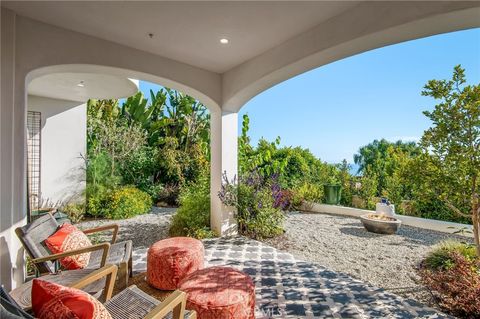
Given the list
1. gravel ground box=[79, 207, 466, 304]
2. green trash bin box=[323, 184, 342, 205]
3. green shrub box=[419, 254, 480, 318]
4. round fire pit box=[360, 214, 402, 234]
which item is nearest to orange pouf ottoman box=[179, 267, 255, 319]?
gravel ground box=[79, 207, 466, 304]

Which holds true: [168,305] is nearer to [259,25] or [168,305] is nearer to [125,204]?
[259,25]

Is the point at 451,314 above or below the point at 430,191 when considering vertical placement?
below

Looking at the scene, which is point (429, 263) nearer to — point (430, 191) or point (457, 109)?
point (430, 191)

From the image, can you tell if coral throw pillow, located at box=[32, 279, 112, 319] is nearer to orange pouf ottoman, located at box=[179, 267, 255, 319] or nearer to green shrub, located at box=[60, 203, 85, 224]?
orange pouf ottoman, located at box=[179, 267, 255, 319]

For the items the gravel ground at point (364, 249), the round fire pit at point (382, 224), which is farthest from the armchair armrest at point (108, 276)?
the round fire pit at point (382, 224)

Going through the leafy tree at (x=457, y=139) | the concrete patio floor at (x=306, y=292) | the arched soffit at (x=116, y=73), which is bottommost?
the concrete patio floor at (x=306, y=292)

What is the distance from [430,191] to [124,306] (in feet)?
12.1

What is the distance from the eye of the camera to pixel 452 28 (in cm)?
269

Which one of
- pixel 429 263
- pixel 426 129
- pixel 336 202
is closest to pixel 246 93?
pixel 426 129

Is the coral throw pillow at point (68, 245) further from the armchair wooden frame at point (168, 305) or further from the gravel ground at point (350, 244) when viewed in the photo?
the gravel ground at point (350, 244)

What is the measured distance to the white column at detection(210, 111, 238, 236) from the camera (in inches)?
211

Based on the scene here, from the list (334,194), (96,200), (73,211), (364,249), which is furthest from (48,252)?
(334,194)

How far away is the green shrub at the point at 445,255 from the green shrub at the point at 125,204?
24.4ft

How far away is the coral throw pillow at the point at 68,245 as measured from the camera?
107 inches
